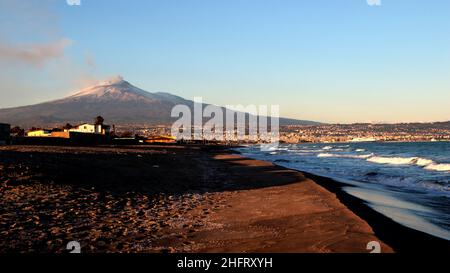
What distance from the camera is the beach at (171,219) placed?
25.3ft

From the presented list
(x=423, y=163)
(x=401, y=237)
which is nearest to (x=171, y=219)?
(x=401, y=237)

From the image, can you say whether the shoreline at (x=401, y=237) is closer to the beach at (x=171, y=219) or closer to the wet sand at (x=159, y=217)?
the beach at (x=171, y=219)

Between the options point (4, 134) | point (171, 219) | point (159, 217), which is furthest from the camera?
point (4, 134)

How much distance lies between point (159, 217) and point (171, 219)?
392mm

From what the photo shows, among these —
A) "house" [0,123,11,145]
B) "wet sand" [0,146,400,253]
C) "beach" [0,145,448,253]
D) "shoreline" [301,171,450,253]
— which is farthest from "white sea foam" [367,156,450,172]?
"house" [0,123,11,145]

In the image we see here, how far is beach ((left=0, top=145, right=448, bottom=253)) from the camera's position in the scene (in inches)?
304

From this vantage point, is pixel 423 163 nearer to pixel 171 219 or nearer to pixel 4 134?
pixel 171 219

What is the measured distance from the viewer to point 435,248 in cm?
818

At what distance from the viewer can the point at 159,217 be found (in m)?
10.5

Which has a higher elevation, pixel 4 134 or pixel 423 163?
pixel 4 134

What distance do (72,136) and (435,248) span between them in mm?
60234
